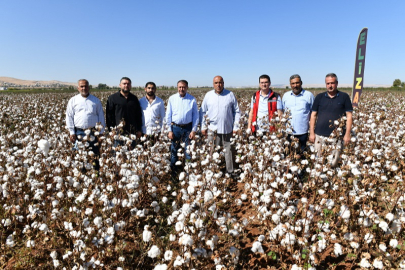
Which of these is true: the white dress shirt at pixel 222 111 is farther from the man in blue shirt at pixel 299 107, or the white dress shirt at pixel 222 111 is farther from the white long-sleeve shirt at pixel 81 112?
the white long-sleeve shirt at pixel 81 112

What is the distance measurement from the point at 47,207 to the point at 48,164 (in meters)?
1.23

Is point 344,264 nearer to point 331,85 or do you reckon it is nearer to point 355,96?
point 331,85

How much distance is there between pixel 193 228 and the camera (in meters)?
2.44

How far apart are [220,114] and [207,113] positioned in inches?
13.6

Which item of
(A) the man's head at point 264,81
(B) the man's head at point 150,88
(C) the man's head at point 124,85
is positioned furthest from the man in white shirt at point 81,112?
(A) the man's head at point 264,81

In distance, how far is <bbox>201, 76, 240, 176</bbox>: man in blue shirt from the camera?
5.43 metres

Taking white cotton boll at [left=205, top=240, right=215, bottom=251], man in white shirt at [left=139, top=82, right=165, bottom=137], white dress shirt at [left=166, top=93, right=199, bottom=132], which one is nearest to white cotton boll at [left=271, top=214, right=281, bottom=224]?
white cotton boll at [left=205, top=240, right=215, bottom=251]

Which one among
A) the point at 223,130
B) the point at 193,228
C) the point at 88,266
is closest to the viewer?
the point at 193,228

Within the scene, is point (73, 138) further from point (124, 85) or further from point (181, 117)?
point (181, 117)

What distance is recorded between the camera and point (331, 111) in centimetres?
474

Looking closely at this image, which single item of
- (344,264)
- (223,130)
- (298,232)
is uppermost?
(223,130)

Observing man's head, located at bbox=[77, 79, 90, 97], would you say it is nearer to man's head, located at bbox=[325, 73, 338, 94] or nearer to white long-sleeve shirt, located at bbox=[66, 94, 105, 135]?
white long-sleeve shirt, located at bbox=[66, 94, 105, 135]

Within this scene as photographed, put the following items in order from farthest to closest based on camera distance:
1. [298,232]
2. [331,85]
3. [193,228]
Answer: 1. [331,85]
2. [298,232]
3. [193,228]

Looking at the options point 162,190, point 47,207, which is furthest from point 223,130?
point 47,207
